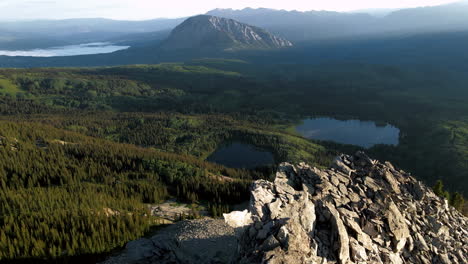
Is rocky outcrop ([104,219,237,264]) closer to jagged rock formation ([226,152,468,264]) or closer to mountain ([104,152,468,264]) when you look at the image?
mountain ([104,152,468,264])

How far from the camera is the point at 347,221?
4031cm

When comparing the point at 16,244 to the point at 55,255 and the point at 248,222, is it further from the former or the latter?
the point at 248,222

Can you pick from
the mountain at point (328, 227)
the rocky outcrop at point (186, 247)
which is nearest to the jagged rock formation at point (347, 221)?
the mountain at point (328, 227)

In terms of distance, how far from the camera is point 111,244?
195ft

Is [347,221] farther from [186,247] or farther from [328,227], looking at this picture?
[186,247]

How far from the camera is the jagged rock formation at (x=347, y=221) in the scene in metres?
33.2

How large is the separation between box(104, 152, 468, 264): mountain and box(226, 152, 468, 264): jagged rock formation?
13cm

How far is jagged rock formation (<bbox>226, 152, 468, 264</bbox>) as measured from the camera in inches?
1307

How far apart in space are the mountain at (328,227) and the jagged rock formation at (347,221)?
5.1 inches

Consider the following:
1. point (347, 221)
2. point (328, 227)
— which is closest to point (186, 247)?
point (328, 227)

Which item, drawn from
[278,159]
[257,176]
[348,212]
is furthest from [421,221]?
[278,159]

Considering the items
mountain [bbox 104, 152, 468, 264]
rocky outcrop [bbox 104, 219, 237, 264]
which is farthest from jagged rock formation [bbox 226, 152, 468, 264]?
rocky outcrop [bbox 104, 219, 237, 264]

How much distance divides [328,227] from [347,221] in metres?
3.67

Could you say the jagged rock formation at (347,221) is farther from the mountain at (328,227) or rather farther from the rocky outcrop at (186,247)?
the rocky outcrop at (186,247)
